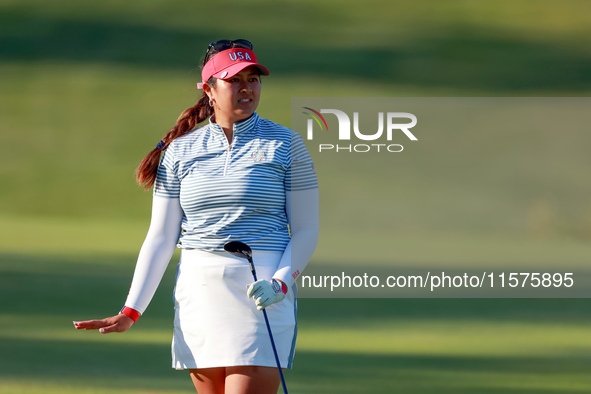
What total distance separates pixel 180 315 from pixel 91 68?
42.4 ft

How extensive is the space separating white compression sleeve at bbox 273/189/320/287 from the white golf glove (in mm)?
84

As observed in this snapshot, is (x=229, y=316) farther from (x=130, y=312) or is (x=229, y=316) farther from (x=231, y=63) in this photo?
(x=231, y=63)

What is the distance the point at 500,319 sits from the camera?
688 centimetres

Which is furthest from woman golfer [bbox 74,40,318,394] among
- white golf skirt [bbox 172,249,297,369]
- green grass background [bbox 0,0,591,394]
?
green grass background [bbox 0,0,591,394]

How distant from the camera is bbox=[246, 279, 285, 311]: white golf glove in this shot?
2.45m

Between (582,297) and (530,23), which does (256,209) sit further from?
(530,23)

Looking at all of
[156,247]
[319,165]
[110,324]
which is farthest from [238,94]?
[319,165]

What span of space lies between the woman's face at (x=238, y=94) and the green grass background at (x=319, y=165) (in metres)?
3.38

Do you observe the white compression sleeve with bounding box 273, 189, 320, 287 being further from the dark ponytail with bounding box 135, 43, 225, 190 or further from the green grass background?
the green grass background

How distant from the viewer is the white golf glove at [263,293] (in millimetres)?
2451

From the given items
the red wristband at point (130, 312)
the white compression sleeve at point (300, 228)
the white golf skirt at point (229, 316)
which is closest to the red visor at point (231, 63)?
the white compression sleeve at point (300, 228)

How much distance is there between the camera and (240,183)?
2535 millimetres

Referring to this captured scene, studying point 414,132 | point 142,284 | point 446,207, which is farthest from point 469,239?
point 142,284

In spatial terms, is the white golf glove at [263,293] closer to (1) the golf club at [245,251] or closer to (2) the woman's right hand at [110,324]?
(1) the golf club at [245,251]
